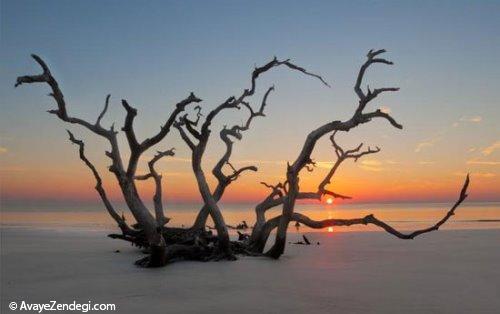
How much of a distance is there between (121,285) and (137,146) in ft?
12.9

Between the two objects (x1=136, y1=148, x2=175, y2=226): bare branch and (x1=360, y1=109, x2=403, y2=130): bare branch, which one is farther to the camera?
(x1=136, y1=148, x2=175, y2=226): bare branch

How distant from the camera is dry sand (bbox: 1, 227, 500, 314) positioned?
7234 mm

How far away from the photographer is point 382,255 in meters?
13.8

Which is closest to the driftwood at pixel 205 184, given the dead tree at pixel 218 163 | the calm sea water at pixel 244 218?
the dead tree at pixel 218 163

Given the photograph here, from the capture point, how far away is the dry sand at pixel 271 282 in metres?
7.23

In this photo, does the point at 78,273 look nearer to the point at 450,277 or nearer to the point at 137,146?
the point at 137,146

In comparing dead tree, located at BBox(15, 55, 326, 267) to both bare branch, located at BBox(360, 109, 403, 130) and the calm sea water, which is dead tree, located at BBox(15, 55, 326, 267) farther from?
the calm sea water

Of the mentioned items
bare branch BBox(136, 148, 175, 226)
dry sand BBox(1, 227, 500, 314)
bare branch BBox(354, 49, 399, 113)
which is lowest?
dry sand BBox(1, 227, 500, 314)

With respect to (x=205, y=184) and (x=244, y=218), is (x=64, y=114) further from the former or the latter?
(x=244, y=218)

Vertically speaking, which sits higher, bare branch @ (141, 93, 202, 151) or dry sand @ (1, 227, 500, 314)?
bare branch @ (141, 93, 202, 151)

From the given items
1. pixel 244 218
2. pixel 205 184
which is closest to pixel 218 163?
pixel 205 184

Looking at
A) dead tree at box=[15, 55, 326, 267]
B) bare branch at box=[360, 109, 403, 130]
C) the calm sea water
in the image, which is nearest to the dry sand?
dead tree at box=[15, 55, 326, 267]

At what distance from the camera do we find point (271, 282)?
9141 mm

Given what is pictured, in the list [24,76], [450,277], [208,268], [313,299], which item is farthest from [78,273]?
[450,277]
